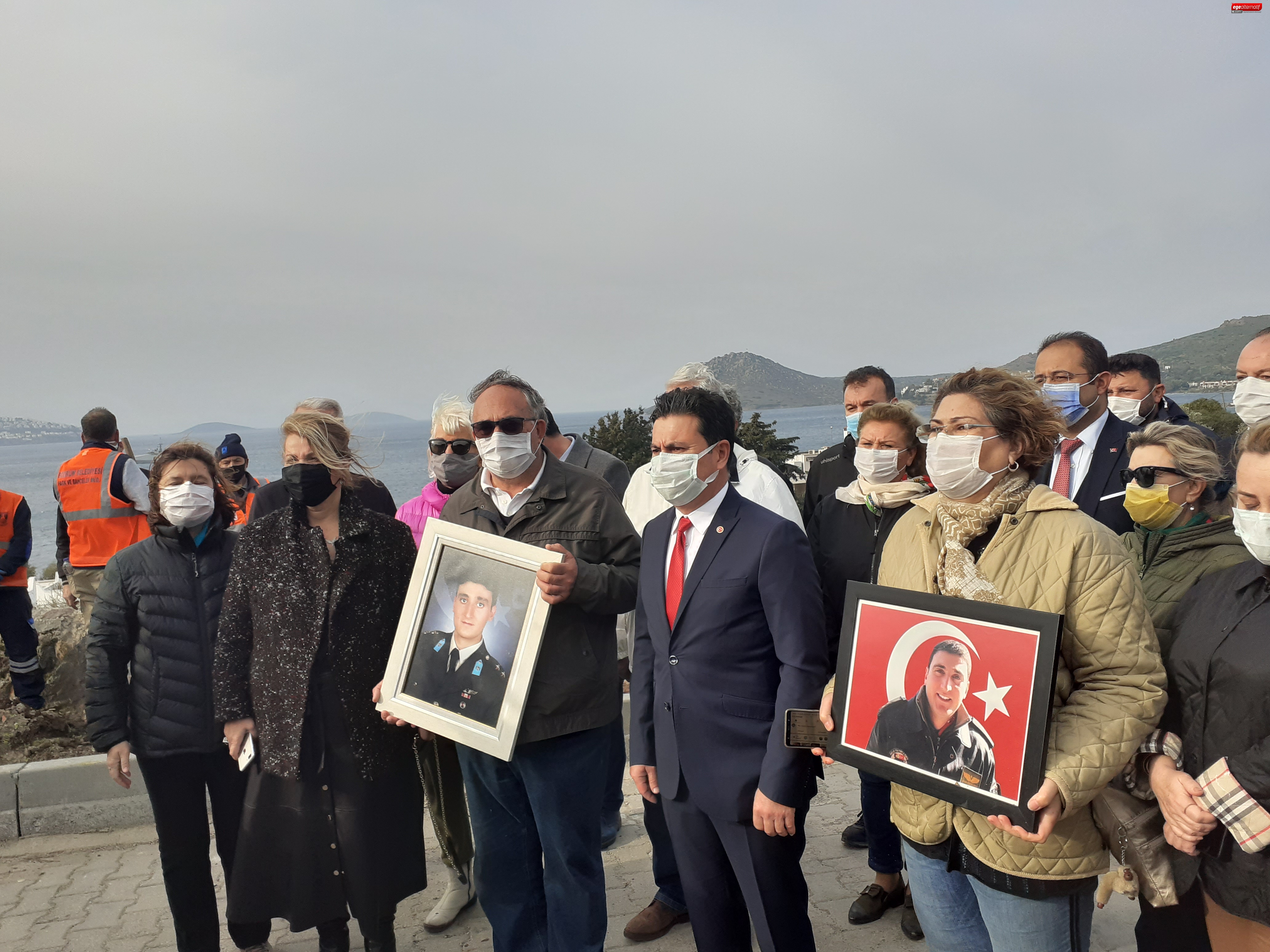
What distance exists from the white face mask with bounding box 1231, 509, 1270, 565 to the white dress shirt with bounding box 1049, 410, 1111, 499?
197cm

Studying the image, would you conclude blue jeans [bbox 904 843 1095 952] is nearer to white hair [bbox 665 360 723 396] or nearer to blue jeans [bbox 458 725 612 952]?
blue jeans [bbox 458 725 612 952]

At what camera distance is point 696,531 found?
2.93 metres

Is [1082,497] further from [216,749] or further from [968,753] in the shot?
[216,749]

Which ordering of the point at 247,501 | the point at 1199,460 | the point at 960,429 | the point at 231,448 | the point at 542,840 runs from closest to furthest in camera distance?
the point at 960,429, the point at 1199,460, the point at 542,840, the point at 231,448, the point at 247,501

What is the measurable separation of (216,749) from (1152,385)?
6.02 m

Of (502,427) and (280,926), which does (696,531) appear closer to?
(502,427)

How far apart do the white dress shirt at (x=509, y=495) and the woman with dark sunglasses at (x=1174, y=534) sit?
2244 mm

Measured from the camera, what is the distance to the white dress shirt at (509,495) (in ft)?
10.6

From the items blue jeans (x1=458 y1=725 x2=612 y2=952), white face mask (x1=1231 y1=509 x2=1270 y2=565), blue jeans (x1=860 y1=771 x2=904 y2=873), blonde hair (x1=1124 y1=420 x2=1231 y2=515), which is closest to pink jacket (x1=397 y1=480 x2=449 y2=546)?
blue jeans (x1=458 y1=725 x2=612 y2=952)

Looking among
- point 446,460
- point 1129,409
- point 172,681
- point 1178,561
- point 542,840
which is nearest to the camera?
point 1178,561

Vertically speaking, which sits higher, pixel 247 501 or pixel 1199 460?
pixel 1199 460

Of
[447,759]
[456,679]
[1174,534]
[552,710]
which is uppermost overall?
[1174,534]

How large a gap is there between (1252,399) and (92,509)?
28.0ft

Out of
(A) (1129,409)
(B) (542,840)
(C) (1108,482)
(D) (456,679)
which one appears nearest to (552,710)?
(D) (456,679)
